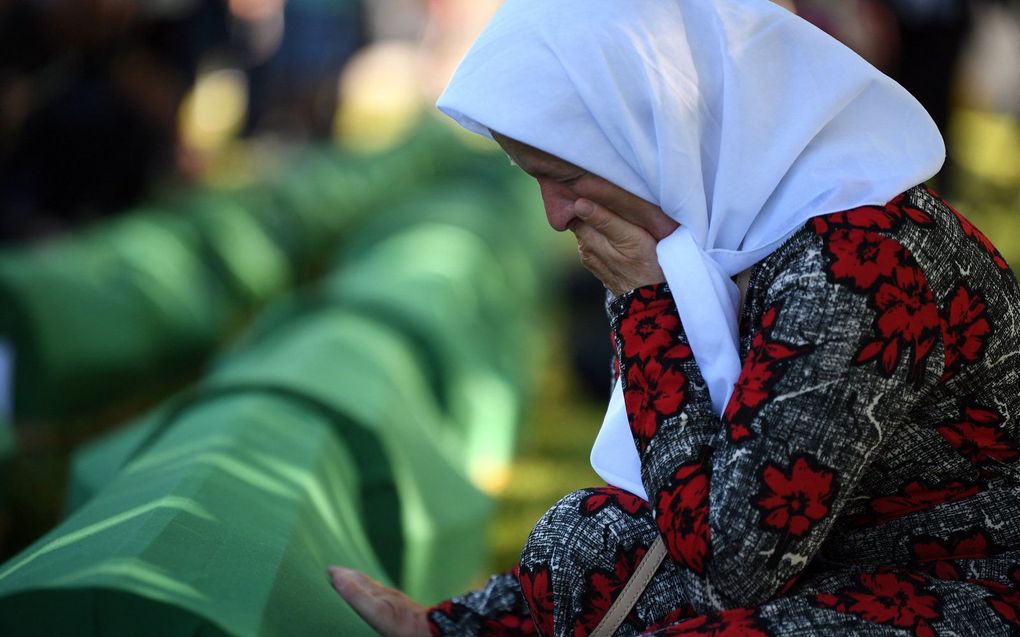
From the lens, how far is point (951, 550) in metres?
1.58

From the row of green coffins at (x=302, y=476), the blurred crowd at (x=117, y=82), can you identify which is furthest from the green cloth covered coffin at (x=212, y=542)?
the blurred crowd at (x=117, y=82)

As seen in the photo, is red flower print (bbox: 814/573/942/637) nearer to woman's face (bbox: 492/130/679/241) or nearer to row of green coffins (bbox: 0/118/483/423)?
woman's face (bbox: 492/130/679/241)

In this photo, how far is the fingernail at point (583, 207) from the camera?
1699mm

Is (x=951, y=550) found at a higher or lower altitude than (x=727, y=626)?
higher

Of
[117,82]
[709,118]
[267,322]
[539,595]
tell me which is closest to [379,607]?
[539,595]

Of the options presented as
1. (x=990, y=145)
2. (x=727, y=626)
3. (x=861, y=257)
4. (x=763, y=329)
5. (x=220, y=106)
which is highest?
(x=990, y=145)

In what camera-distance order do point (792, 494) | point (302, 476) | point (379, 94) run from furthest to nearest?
1. point (379, 94)
2. point (302, 476)
3. point (792, 494)

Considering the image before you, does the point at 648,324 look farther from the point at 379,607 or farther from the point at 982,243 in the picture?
the point at 379,607

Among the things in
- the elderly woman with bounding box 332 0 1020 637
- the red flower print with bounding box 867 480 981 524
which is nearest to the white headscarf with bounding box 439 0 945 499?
the elderly woman with bounding box 332 0 1020 637

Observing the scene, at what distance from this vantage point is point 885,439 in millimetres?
1473

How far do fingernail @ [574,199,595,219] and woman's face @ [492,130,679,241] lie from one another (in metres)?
0.01

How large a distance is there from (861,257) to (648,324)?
0.94 ft

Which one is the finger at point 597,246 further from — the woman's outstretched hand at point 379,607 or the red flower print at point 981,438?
the woman's outstretched hand at point 379,607

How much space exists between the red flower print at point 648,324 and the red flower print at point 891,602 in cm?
36
